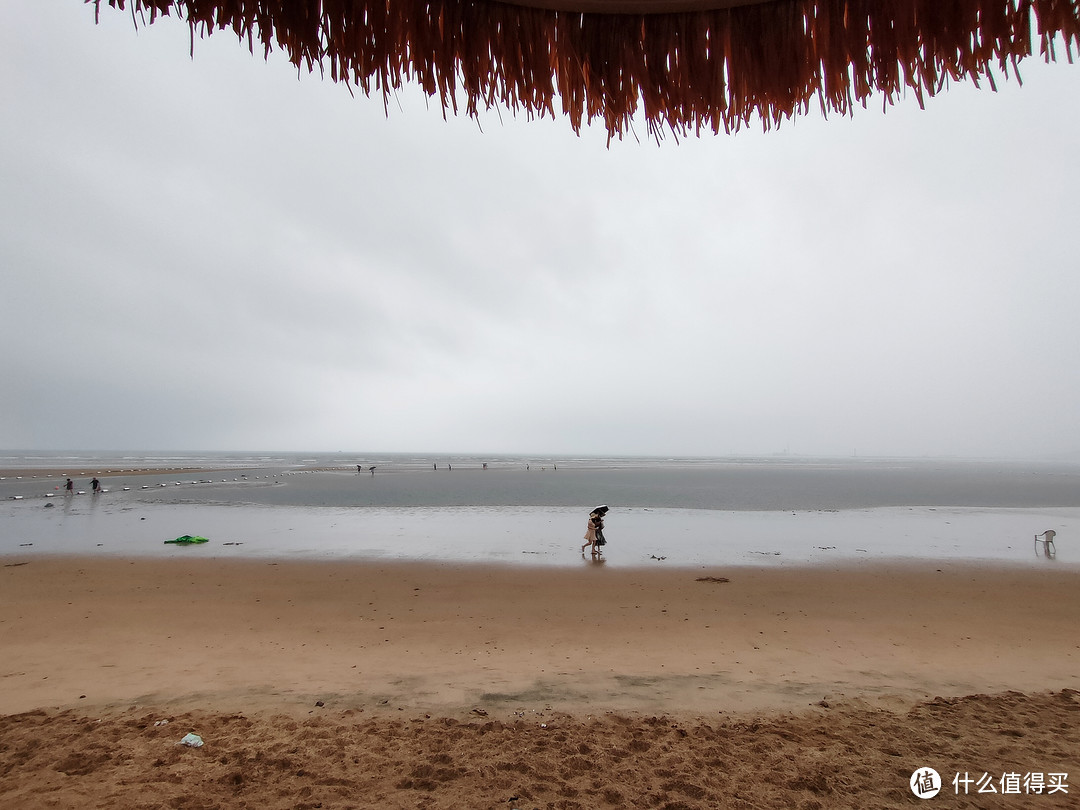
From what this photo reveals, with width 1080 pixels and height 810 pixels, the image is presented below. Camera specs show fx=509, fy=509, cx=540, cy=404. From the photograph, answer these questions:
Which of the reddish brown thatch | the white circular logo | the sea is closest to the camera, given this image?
the reddish brown thatch

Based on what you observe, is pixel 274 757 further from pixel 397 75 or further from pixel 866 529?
pixel 866 529

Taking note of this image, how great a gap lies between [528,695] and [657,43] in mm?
4721

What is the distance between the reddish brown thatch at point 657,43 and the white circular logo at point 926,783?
349cm

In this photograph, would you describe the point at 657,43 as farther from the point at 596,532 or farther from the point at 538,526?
the point at 538,526

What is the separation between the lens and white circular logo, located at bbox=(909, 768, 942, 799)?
9.27ft

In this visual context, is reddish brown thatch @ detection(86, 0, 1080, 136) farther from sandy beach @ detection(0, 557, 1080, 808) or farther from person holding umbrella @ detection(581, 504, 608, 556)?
person holding umbrella @ detection(581, 504, 608, 556)

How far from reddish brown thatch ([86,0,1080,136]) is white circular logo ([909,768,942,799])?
11.5 feet

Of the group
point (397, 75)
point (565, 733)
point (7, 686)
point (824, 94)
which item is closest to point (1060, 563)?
point (565, 733)

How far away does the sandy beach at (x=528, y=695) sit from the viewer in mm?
2979

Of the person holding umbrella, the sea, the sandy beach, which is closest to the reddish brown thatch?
the sandy beach

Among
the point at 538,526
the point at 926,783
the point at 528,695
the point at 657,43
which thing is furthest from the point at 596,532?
the point at 657,43

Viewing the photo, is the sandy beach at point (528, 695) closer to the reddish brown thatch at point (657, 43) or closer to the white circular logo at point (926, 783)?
the white circular logo at point (926, 783)

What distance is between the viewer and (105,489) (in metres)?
31.1

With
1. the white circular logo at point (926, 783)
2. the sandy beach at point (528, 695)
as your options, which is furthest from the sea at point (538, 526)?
the white circular logo at point (926, 783)
